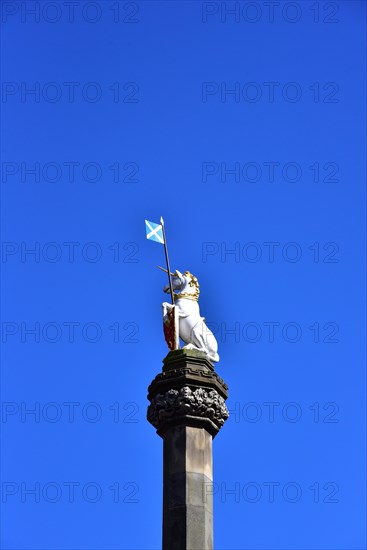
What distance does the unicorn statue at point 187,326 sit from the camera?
23984 millimetres

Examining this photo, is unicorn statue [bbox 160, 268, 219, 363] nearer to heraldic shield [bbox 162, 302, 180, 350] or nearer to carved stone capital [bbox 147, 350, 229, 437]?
heraldic shield [bbox 162, 302, 180, 350]

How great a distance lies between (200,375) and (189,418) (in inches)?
39.2

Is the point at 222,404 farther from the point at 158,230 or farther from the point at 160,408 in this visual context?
the point at 158,230

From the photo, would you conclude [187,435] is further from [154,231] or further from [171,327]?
[154,231]

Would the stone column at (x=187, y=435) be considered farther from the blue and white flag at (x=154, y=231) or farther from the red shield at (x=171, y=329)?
the blue and white flag at (x=154, y=231)

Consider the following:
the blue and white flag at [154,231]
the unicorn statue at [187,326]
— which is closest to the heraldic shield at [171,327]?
the unicorn statue at [187,326]

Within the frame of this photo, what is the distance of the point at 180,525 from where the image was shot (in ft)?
69.5

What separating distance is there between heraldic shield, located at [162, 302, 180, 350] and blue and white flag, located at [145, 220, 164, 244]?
1.70 meters

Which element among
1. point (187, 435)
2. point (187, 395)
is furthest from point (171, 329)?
point (187, 435)

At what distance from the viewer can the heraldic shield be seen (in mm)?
23953

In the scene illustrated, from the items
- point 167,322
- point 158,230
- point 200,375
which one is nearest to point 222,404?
point 200,375

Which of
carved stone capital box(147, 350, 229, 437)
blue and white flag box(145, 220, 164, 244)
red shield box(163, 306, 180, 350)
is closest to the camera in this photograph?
carved stone capital box(147, 350, 229, 437)

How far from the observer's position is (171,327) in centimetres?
2409

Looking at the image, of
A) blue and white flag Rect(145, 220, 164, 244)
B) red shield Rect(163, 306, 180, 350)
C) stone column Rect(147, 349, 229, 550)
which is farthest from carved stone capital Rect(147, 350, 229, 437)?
blue and white flag Rect(145, 220, 164, 244)
